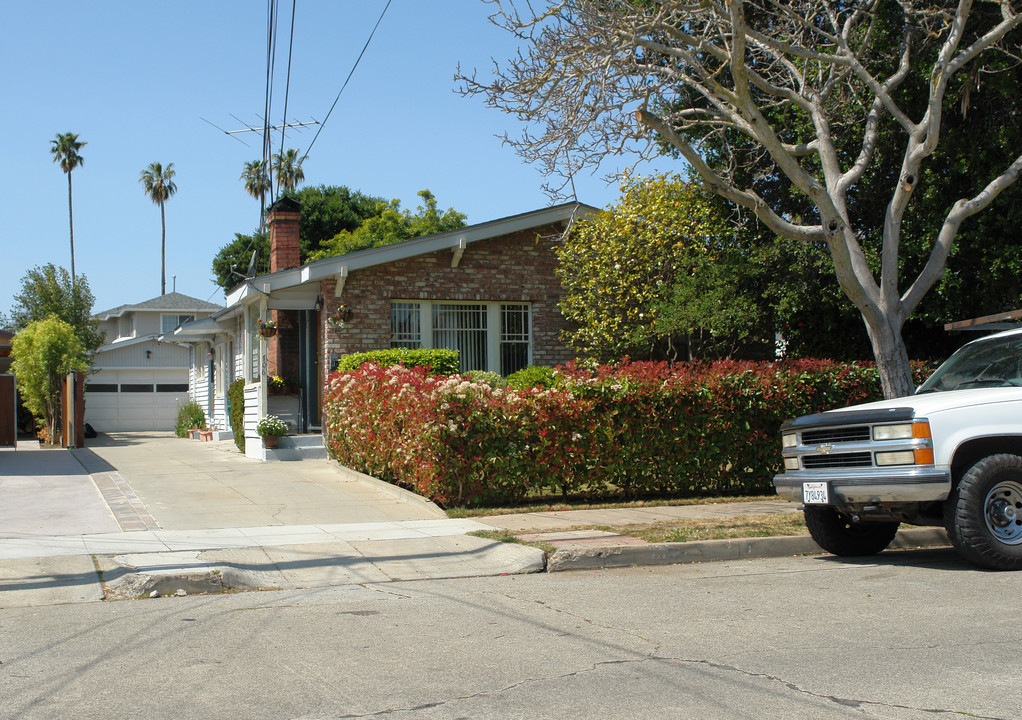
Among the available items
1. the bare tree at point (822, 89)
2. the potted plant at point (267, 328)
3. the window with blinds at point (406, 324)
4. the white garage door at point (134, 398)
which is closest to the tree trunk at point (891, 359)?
the bare tree at point (822, 89)

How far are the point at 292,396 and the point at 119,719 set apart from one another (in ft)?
51.4

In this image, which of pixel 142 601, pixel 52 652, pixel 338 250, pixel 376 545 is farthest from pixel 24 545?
pixel 338 250

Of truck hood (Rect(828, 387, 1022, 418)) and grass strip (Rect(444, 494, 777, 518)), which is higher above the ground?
truck hood (Rect(828, 387, 1022, 418))

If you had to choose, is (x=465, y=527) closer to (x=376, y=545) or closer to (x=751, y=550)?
(x=376, y=545)

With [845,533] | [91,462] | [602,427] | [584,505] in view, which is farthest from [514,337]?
[845,533]

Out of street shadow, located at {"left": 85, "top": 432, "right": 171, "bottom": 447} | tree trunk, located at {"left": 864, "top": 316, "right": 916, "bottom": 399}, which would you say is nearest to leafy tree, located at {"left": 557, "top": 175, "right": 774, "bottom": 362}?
tree trunk, located at {"left": 864, "top": 316, "right": 916, "bottom": 399}

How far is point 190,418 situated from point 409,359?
14849 millimetres

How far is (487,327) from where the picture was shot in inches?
749

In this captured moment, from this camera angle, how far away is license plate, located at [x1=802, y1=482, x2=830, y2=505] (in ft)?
26.6

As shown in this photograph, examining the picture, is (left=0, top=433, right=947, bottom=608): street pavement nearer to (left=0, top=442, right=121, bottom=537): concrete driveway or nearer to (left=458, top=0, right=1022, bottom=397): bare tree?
(left=0, top=442, right=121, bottom=537): concrete driveway

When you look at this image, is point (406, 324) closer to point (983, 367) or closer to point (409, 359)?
point (409, 359)

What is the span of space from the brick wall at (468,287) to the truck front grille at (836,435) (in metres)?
10.4

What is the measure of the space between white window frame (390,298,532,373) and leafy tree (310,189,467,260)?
24134 millimetres

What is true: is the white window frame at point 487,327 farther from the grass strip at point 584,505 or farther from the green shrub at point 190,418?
the green shrub at point 190,418
